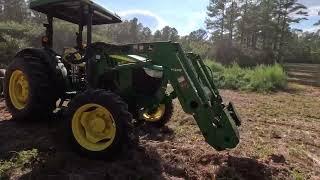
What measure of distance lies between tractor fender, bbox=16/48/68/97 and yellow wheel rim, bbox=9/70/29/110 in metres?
0.44

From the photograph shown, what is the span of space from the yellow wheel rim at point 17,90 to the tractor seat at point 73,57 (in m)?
0.90

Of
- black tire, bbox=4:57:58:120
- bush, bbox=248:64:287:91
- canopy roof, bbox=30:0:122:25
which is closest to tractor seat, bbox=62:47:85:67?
black tire, bbox=4:57:58:120

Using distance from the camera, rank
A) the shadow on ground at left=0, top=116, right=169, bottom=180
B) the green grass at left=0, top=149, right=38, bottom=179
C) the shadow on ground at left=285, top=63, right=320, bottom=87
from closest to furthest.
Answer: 1. the shadow on ground at left=0, top=116, right=169, bottom=180
2. the green grass at left=0, top=149, right=38, bottom=179
3. the shadow on ground at left=285, top=63, right=320, bottom=87

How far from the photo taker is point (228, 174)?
5.43 m

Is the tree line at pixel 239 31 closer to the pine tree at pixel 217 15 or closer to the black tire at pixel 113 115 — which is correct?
the pine tree at pixel 217 15

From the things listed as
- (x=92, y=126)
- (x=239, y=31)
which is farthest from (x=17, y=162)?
(x=239, y=31)

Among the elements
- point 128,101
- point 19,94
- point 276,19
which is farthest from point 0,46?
point 276,19

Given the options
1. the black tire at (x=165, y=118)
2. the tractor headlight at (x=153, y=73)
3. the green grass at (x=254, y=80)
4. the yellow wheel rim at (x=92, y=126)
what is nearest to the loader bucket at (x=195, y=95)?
the tractor headlight at (x=153, y=73)

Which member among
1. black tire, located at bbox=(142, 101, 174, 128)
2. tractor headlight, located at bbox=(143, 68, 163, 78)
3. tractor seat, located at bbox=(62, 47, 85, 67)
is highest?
tractor seat, located at bbox=(62, 47, 85, 67)

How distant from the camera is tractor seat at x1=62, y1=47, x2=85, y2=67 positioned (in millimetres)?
7376

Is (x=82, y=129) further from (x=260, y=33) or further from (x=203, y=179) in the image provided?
(x=260, y=33)

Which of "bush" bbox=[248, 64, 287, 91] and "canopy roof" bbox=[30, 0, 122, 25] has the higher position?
"canopy roof" bbox=[30, 0, 122, 25]

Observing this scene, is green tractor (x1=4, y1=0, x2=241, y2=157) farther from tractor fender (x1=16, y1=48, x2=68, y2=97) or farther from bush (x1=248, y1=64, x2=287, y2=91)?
bush (x1=248, y1=64, x2=287, y2=91)

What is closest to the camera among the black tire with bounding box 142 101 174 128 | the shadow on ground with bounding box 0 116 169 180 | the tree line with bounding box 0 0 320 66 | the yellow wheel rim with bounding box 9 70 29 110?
the shadow on ground with bounding box 0 116 169 180
